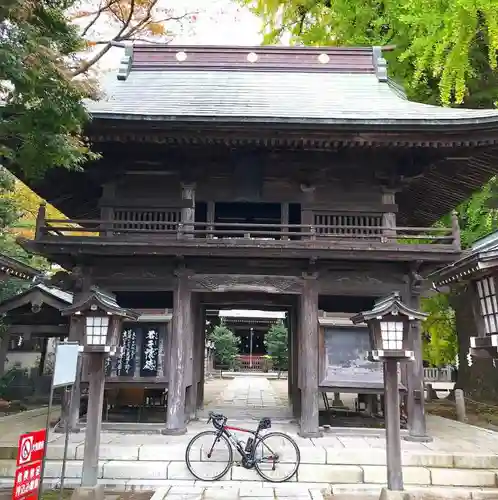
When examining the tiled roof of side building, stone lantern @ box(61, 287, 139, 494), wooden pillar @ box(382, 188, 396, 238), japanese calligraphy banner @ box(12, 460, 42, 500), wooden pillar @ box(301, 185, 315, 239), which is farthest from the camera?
wooden pillar @ box(301, 185, 315, 239)

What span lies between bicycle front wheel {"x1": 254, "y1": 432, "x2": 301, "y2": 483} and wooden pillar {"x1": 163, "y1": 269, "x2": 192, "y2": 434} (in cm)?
224

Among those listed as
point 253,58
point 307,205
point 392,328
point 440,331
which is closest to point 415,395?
point 392,328

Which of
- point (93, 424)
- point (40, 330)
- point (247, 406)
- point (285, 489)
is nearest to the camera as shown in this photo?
point (93, 424)

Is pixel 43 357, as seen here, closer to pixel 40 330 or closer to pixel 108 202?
pixel 40 330

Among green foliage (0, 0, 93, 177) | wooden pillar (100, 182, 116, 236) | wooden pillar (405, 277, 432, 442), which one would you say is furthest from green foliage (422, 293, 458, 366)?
green foliage (0, 0, 93, 177)

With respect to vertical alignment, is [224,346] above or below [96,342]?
above

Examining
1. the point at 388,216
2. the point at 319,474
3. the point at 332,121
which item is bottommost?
the point at 319,474

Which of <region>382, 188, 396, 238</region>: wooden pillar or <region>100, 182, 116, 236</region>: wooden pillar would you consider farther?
<region>100, 182, 116, 236</region>: wooden pillar

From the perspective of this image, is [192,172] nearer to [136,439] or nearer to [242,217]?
[242,217]

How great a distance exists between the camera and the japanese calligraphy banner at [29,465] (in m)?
4.47

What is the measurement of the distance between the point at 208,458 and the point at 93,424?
2065 mm

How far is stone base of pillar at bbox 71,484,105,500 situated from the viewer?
612 cm

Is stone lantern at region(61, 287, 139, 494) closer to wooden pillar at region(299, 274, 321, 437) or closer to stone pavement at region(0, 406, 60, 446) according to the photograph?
stone pavement at region(0, 406, 60, 446)

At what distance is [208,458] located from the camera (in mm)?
7473
